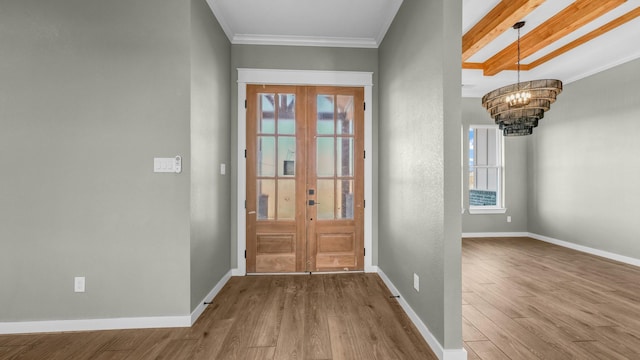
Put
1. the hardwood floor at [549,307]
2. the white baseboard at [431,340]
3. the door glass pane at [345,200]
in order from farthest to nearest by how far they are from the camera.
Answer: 1. the door glass pane at [345,200]
2. the hardwood floor at [549,307]
3. the white baseboard at [431,340]

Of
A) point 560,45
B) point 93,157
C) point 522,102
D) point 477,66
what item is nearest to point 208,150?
point 93,157

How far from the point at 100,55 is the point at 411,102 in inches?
104

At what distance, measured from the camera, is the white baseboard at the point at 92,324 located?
2.18m

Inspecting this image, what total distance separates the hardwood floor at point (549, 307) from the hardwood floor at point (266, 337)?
2.01ft

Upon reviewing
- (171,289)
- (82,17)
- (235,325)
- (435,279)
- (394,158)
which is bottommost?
(235,325)

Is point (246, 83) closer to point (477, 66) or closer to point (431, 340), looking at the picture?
point (431, 340)

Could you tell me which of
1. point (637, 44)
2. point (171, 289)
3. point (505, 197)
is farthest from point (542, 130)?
point (171, 289)

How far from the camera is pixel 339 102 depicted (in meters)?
3.57

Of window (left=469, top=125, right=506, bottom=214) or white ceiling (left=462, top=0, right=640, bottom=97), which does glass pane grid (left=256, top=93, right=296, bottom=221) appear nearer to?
white ceiling (left=462, top=0, right=640, bottom=97)

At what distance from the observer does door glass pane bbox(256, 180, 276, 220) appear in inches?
138

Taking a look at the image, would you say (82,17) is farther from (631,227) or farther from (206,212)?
(631,227)

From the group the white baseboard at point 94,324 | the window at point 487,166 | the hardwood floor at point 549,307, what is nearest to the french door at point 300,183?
the white baseboard at point 94,324

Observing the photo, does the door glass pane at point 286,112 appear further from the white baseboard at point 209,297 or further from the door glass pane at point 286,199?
the white baseboard at point 209,297

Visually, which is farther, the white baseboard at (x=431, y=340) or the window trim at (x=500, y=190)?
the window trim at (x=500, y=190)
